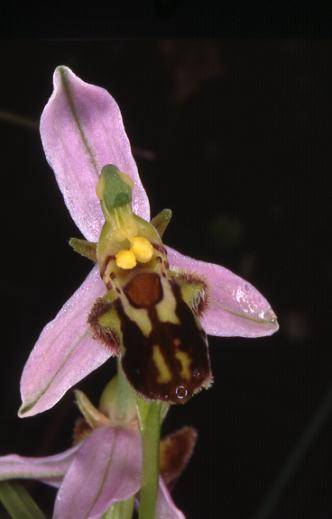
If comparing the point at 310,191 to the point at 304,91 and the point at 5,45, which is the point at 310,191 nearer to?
the point at 304,91

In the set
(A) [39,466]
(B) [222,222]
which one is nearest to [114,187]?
(A) [39,466]

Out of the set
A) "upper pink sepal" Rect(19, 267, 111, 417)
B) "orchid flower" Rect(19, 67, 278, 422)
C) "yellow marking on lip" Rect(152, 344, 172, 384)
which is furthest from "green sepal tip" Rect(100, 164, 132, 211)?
"yellow marking on lip" Rect(152, 344, 172, 384)

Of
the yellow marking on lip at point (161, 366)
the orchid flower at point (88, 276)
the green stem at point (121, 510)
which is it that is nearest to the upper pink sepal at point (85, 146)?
the orchid flower at point (88, 276)

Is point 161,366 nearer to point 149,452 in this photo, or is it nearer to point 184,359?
point 184,359

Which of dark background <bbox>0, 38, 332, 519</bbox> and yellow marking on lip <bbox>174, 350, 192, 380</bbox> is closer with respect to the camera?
yellow marking on lip <bbox>174, 350, 192, 380</bbox>

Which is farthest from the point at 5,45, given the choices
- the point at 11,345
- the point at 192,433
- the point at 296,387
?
the point at 192,433

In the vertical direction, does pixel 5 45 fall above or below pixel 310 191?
above

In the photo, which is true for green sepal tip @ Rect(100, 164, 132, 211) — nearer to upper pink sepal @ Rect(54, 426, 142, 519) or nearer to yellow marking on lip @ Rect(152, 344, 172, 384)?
yellow marking on lip @ Rect(152, 344, 172, 384)
